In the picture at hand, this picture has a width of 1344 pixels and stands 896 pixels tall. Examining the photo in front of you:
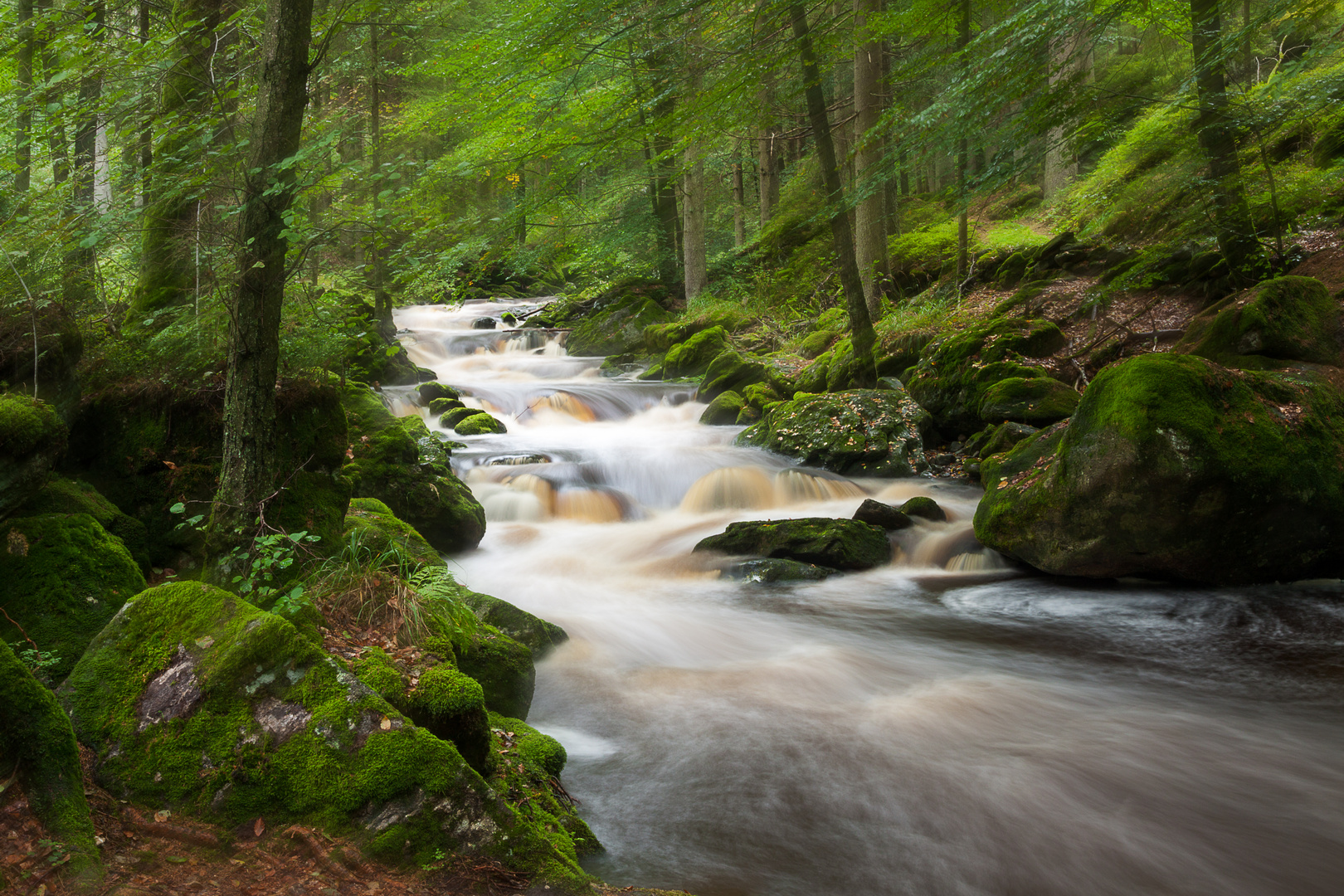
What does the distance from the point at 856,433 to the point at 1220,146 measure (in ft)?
17.3

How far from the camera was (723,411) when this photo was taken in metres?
14.4

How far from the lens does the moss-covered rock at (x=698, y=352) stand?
17547 millimetres

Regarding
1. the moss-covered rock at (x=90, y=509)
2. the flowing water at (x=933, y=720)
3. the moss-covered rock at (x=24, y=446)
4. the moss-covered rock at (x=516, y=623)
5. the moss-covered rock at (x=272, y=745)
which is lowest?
the flowing water at (x=933, y=720)

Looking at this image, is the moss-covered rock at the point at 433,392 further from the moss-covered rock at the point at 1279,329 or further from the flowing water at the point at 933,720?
the moss-covered rock at the point at 1279,329

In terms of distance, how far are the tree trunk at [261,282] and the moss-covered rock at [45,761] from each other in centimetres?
203

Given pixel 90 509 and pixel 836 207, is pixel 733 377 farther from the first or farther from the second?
pixel 90 509

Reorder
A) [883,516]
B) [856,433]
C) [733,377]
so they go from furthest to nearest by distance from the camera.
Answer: [733,377], [856,433], [883,516]

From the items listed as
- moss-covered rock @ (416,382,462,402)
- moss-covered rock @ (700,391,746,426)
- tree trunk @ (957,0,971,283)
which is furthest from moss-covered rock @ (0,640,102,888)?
moss-covered rock @ (416,382,462,402)

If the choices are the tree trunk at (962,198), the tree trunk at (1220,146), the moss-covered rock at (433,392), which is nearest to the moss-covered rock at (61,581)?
the tree trunk at (962,198)

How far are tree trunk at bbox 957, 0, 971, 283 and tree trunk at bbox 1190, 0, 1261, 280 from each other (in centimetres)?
224

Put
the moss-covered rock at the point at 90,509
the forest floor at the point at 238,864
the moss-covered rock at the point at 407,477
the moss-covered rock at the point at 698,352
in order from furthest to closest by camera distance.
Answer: the moss-covered rock at the point at 698,352
the moss-covered rock at the point at 407,477
the moss-covered rock at the point at 90,509
the forest floor at the point at 238,864

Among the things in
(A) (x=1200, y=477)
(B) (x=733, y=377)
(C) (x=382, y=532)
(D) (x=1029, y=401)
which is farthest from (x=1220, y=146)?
(C) (x=382, y=532)

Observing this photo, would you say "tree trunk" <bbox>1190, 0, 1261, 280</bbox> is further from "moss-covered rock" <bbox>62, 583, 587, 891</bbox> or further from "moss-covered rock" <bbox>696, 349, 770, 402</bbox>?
"moss-covered rock" <bbox>62, 583, 587, 891</bbox>

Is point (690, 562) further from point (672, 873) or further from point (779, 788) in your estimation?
point (672, 873)
